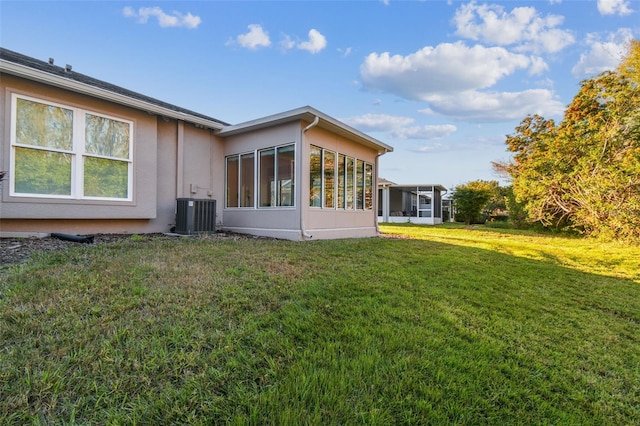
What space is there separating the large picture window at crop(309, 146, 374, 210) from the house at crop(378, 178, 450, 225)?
41.5ft

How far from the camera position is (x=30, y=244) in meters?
4.88

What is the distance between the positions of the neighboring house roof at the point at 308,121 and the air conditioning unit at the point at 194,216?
2.16m

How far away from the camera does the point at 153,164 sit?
720 cm

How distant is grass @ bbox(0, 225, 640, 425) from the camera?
1697 mm

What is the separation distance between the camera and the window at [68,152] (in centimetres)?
549

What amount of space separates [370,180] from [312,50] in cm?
526

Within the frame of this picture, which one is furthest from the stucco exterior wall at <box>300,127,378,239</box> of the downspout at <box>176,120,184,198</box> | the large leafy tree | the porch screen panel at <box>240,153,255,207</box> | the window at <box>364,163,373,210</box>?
the large leafy tree

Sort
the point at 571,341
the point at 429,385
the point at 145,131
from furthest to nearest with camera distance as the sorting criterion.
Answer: the point at 145,131, the point at 571,341, the point at 429,385

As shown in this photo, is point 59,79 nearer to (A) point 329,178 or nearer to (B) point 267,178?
(B) point 267,178

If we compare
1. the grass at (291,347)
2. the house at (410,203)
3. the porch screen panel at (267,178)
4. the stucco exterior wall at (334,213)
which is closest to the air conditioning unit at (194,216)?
the porch screen panel at (267,178)

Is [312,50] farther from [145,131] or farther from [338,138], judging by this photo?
[145,131]

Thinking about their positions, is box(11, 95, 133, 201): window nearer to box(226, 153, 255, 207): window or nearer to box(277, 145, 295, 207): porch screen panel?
box(226, 153, 255, 207): window

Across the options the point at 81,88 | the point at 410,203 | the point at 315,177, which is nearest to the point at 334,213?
the point at 315,177

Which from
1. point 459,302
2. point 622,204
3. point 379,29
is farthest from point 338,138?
point 622,204
